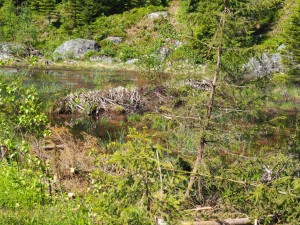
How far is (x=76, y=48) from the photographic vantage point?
44562mm

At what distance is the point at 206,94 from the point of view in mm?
6246

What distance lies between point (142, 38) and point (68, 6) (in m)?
12.1

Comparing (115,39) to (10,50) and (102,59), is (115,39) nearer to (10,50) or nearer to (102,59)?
(102,59)

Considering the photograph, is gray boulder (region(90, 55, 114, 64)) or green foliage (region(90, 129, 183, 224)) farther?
gray boulder (region(90, 55, 114, 64))

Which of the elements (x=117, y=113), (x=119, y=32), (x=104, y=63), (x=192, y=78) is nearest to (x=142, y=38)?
(x=119, y=32)

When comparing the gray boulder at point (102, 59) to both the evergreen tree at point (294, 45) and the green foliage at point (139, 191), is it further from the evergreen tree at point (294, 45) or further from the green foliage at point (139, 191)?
the green foliage at point (139, 191)

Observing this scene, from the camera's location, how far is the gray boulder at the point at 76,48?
43.1 m

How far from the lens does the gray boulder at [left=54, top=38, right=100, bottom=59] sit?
4311cm

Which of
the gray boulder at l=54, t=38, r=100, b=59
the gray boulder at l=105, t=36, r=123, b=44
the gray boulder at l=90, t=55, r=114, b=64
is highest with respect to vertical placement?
the gray boulder at l=105, t=36, r=123, b=44

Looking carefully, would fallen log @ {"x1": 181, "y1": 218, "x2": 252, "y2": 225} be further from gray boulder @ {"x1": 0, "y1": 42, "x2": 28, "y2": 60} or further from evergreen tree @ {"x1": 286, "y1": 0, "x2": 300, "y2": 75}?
gray boulder @ {"x1": 0, "y1": 42, "x2": 28, "y2": 60}

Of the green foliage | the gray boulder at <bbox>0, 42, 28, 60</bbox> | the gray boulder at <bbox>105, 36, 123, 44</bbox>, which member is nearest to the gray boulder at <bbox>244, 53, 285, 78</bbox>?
the green foliage

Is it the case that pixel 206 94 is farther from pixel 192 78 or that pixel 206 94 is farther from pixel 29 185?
pixel 29 185

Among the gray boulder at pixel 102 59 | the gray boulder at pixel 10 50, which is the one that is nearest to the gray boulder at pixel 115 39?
the gray boulder at pixel 102 59

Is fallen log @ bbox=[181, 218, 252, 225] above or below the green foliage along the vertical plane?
below
